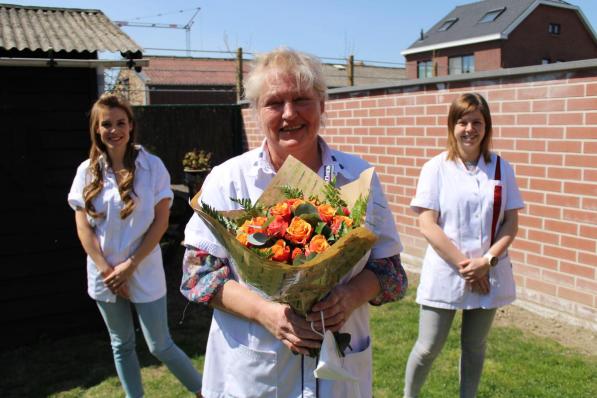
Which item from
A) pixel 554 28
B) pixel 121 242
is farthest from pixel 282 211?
pixel 554 28

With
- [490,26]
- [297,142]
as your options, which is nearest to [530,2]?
[490,26]

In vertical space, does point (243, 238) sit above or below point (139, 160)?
below

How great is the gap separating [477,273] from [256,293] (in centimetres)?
→ 168

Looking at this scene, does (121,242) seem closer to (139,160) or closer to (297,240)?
(139,160)

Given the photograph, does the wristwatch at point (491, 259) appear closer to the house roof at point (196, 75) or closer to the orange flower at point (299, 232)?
the orange flower at point (299, 232)

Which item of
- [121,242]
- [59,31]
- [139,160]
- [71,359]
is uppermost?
[59,31]

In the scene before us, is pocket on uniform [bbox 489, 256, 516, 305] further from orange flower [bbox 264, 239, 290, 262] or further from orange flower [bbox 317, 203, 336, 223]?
orange flower [bbox 264, 239, 290, 262]

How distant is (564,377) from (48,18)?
18.4 ft

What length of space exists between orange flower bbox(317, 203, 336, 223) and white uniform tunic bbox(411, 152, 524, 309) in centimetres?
168

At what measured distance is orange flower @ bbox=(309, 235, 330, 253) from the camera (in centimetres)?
146

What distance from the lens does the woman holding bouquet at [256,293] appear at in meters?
1.81

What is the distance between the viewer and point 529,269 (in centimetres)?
503

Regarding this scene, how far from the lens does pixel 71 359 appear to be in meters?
4.26

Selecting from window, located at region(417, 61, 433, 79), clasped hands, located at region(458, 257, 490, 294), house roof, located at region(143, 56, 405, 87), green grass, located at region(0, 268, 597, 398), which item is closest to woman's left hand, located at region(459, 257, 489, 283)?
clasped hands, located at region(458, 257, 490, 294)
